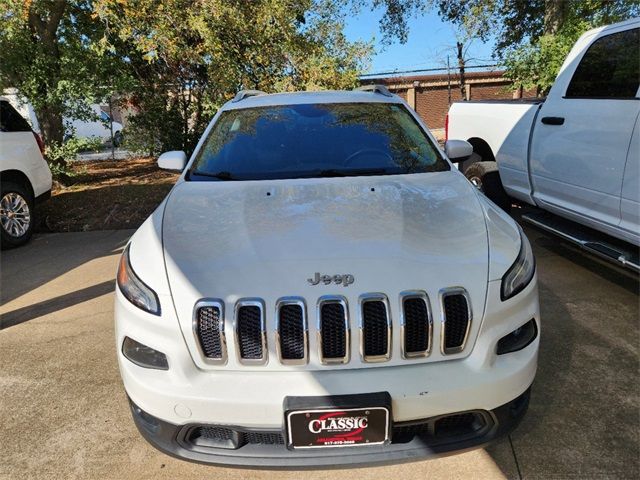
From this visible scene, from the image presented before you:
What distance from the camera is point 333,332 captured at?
1812 mm

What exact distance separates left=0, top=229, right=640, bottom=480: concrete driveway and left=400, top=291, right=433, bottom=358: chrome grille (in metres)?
0.72

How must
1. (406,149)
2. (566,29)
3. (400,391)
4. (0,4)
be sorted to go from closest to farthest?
(400,391)
(406,149)
(0,4)
(566,29)

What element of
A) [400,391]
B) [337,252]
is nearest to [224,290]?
[337,252]

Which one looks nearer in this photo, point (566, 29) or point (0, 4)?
point (0, 4)

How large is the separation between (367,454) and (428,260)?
78cm

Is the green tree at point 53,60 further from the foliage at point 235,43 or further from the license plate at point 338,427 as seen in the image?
the license plate at point 338,427

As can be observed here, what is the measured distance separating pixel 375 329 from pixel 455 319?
32 centimetres

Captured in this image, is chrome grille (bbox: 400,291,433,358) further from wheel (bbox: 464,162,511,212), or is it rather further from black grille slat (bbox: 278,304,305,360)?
wheel (bbox: 464,162,511,212)

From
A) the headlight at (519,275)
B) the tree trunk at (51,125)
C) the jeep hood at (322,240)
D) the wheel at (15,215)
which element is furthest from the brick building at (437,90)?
the headlight at (519,275)

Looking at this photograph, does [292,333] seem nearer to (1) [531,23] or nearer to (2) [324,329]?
(2) [324,329]

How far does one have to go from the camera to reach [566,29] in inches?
329

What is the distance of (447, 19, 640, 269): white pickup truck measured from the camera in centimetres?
333

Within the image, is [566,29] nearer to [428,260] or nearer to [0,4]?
[428,260]

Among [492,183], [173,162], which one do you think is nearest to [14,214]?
[173,162]
